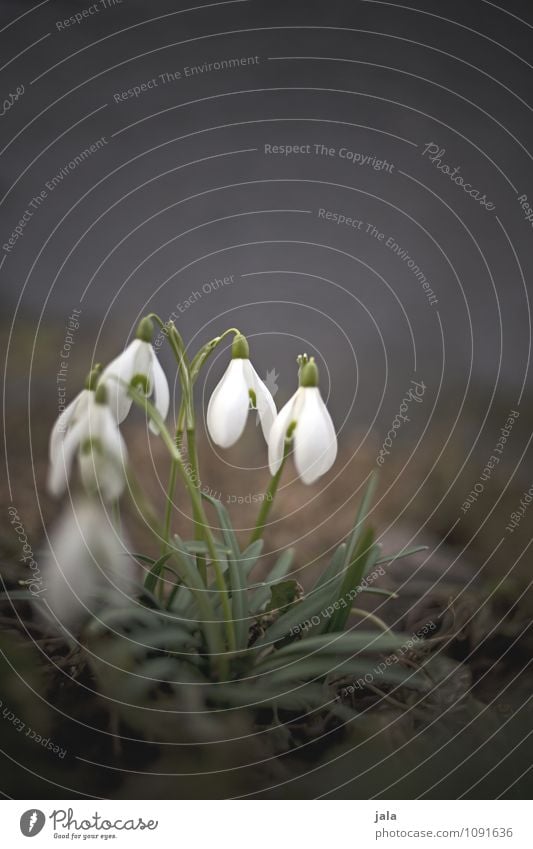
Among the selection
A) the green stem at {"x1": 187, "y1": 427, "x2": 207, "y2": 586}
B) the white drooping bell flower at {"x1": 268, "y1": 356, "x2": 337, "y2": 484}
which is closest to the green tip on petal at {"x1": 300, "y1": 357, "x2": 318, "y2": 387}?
the white drooping bell flower at {"x1": 268, "y1": 356, "x2": 337, "y2": 484}

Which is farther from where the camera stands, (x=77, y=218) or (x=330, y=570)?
(x=77, y=218)

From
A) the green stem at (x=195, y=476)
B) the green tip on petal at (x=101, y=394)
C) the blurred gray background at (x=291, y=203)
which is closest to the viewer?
the green tip on petal at (x=101, y=394)

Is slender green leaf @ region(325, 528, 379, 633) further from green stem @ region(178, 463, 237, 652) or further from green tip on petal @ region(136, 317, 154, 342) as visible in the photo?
green tip on petal @ region(136, 317, 154, 342)

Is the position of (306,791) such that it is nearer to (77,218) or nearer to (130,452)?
(130,452)

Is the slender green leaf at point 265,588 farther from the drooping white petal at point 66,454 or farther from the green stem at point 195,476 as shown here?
the drooping white petal at point 66,454

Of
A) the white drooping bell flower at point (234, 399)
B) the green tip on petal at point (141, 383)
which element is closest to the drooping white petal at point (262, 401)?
the white drooping bell flower at point (234, 399)

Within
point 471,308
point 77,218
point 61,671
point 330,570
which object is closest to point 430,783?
point 330,570

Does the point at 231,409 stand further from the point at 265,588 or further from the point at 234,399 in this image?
the point at 265,588
